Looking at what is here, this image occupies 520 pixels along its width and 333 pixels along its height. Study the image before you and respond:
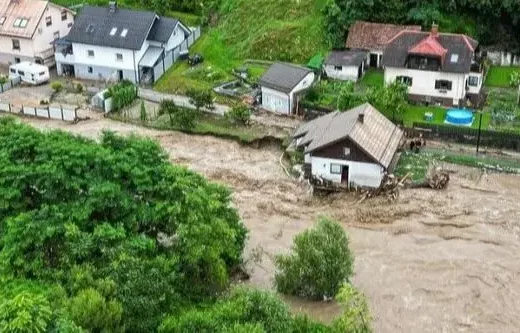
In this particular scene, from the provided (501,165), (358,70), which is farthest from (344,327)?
(358,70)

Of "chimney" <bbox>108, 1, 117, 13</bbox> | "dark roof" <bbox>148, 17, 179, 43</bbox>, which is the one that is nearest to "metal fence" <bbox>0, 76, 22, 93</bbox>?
"chimney" <bbox>108, 1, 117, 13</bbox>

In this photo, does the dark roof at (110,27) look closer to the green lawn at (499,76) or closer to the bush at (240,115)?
the bush at (240,115)

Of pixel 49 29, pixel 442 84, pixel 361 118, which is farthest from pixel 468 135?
pixel 49 29

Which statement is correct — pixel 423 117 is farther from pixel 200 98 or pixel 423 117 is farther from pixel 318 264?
pixel 318 264

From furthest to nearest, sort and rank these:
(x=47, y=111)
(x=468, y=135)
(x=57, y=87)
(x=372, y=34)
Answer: (x=57, y=87), (x=372, y=34), (x=47, y=111), (x=468, y=135)

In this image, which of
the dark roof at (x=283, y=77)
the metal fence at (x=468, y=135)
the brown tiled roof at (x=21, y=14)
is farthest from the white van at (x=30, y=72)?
the metal fence at (x=468, y=135)
